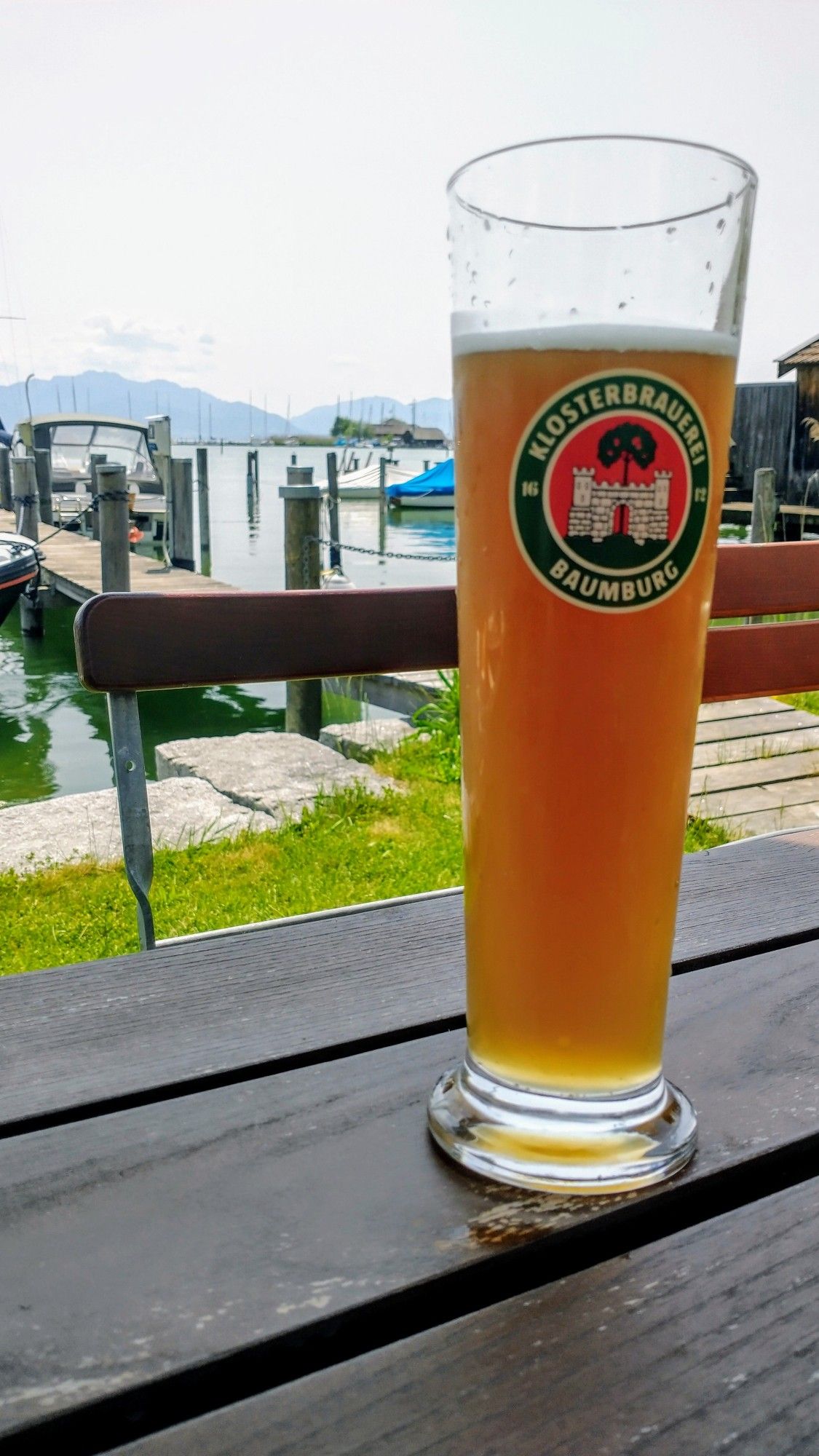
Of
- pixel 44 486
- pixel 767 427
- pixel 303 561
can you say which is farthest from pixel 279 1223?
pixel 767 427

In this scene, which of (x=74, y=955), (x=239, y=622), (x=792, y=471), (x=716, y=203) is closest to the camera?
(x=716, y=203)

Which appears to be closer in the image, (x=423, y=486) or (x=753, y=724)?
(x=753, y=724)

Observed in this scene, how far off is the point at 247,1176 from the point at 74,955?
243 cm

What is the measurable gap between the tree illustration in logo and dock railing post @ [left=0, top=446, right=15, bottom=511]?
2000cm

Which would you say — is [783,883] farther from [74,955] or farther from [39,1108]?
[74,955]

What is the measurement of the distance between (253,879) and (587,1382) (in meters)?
2.83

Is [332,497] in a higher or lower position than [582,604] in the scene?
lower

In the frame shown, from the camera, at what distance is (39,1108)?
1.94ft

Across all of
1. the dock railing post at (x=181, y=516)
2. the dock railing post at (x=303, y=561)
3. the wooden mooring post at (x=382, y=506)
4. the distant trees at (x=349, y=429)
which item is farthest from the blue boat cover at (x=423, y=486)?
the distant trees at (x=349, y=429)

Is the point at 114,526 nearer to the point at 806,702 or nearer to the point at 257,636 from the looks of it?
the point at 806,702

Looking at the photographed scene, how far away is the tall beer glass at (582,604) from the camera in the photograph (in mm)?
488

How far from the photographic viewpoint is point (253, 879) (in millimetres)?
3176

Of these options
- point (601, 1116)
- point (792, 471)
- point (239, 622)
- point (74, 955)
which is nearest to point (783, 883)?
point (601, 1116)

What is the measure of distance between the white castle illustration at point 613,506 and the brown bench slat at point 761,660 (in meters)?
1.33
